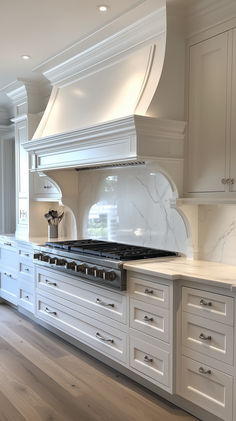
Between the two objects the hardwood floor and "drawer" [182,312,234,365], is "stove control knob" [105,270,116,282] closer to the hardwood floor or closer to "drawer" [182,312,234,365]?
"drawer" [182,312,234,365]

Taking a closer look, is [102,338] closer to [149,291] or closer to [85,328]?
[85,328]

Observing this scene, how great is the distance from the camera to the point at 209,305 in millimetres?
2367

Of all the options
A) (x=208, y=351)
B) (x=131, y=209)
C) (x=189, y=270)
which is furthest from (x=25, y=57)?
(x=208, y=351)

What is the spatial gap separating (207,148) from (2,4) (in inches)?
69.5

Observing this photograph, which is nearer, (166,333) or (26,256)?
(166,333)

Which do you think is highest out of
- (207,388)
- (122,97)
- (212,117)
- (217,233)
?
(122,97)

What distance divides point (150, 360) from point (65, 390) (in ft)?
2.24

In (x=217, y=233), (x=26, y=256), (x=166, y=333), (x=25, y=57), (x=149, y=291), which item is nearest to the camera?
(x=166, y=333)

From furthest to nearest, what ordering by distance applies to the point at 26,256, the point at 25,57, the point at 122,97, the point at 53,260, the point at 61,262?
the point at 26,256 → the point at 25,57 → the point at 53,260 → the point at 61,262 → the point at 122,97

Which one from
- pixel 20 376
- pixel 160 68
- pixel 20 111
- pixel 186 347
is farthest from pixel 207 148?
pixel 20 111

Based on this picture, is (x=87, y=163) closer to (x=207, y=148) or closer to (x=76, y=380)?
(x=207, y=148)

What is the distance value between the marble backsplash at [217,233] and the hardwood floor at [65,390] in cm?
107

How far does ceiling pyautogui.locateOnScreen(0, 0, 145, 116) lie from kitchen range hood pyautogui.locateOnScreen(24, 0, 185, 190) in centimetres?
10

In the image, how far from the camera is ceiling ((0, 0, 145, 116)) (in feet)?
9.43
